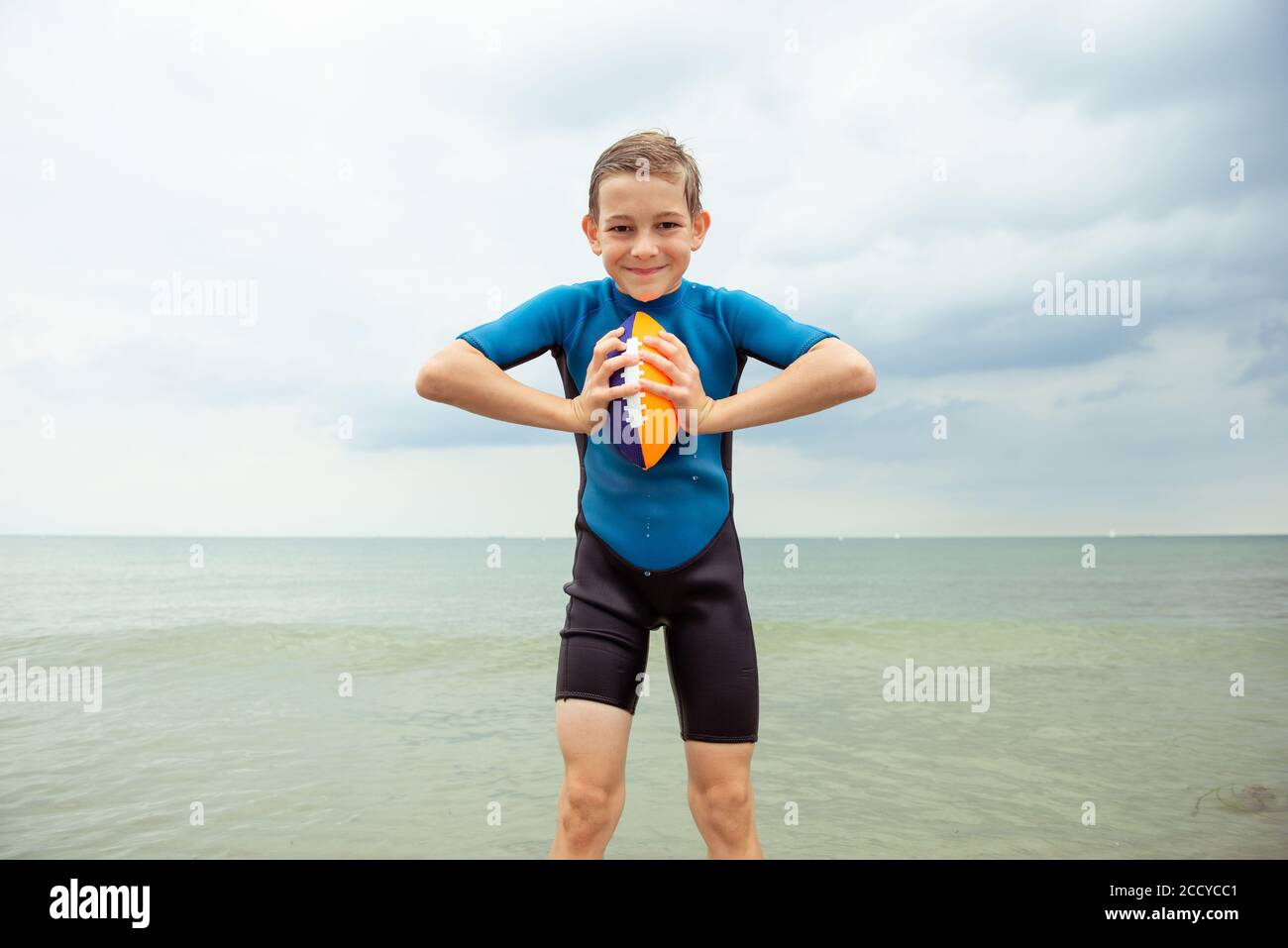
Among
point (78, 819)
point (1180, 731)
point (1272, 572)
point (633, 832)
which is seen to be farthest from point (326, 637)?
point (1272, 572)

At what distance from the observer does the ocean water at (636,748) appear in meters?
5.04

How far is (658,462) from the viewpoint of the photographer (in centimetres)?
267

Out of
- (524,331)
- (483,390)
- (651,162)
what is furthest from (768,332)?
(483,390)

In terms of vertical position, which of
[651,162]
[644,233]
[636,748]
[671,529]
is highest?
[651,162]

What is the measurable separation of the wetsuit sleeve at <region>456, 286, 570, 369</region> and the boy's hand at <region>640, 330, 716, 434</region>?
340 millimetres

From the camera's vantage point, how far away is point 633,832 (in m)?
5.09

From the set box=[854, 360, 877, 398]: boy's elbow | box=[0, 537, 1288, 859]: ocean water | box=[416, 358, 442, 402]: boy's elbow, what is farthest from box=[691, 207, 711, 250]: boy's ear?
box=[0, 537, 1288, 859]: ocean water

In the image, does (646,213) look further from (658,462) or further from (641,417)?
(658,462)

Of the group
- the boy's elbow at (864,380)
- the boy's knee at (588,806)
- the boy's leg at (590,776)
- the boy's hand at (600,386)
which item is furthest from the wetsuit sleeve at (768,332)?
the boy's knee at (588,806)

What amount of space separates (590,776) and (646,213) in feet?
5.26

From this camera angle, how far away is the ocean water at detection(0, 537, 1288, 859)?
16.5 ft

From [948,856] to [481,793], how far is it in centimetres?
288

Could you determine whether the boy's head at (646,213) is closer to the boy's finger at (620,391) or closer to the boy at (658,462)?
the boy at (658,462)
